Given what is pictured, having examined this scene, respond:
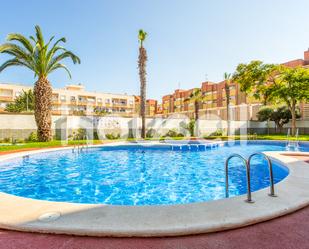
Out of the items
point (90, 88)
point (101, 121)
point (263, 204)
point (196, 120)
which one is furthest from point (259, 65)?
point (90, 88)

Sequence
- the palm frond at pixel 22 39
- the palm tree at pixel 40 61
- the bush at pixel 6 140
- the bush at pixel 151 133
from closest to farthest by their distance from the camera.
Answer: the palm frond at pixel 22 39 < the palm tree at pixel 40 61 < the bush at pixel 6 140 < the bush at pixel 151 133

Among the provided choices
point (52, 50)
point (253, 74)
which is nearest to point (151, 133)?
point (253, 74)

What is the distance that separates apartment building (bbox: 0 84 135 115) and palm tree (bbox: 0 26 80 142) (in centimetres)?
2894

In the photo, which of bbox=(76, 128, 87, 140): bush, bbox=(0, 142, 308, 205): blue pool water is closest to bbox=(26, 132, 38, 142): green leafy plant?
bbox=(76, 128, 87, 140): bush

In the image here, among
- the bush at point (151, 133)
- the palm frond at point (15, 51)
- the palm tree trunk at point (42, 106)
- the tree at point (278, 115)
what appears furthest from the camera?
the tree at point (278, 115)

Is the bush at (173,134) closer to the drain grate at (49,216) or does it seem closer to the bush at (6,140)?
the bush at (6,140)

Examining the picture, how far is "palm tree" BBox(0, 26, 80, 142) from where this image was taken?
690 inches

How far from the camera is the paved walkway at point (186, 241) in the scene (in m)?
2.77

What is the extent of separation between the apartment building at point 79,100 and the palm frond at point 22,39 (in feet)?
101

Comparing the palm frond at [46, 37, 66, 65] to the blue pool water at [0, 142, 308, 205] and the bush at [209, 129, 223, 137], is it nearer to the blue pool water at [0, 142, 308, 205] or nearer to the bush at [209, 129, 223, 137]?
the blue pool water at [0, 142, 308, 205]

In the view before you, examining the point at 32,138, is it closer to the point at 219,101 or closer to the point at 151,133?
the point at 151,133

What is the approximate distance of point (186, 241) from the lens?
9.52ft

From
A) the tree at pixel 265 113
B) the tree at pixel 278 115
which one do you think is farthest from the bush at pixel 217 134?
the tree at pixel 278 115

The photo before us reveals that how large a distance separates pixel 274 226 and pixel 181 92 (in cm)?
6458
